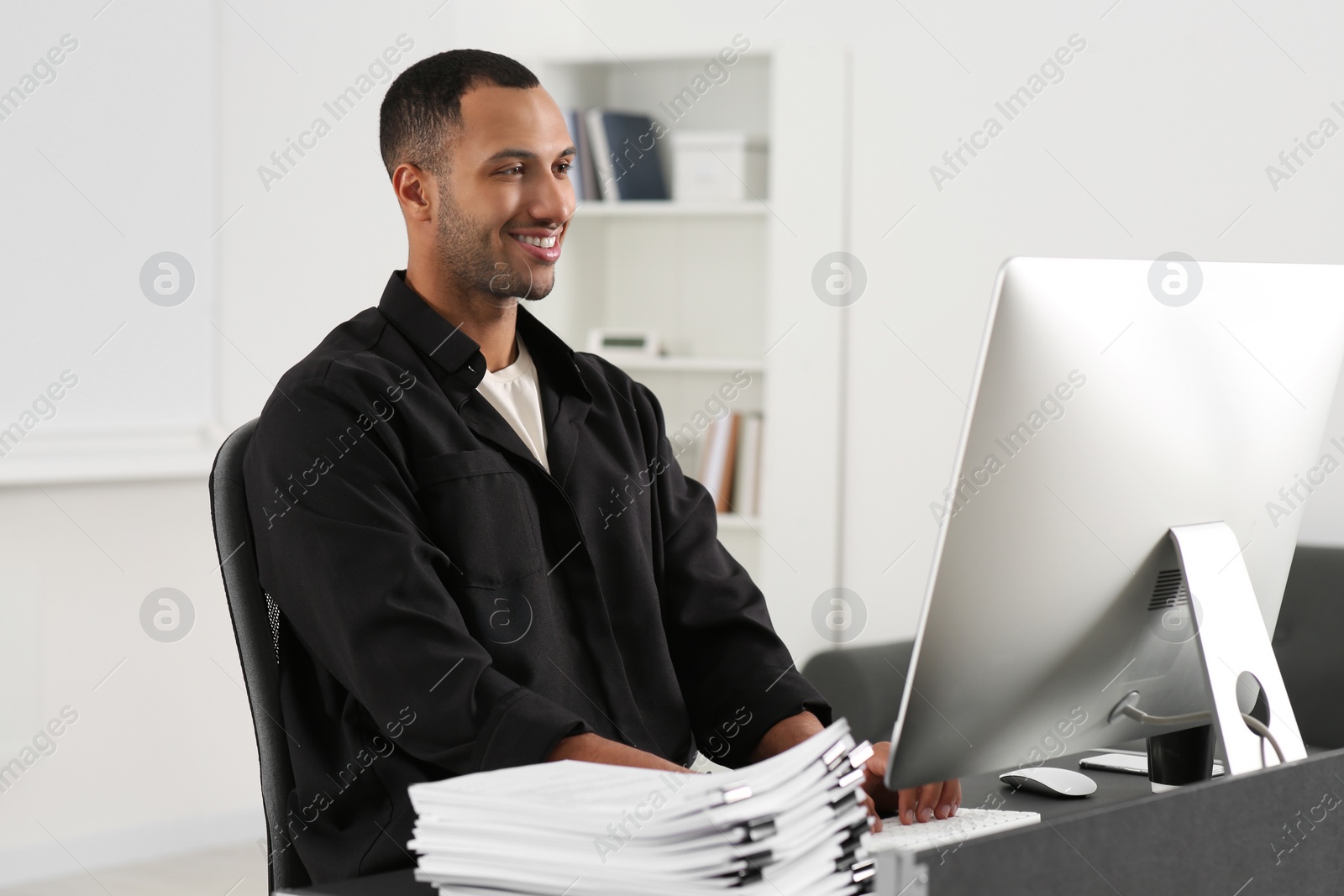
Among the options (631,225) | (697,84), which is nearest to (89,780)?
(631,225)

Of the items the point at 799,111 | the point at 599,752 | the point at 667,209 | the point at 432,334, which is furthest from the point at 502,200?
the point at 667,209

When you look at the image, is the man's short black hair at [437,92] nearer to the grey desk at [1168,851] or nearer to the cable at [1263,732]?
the grey desk at [1168,851]

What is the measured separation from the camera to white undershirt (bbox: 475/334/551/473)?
1.47 m

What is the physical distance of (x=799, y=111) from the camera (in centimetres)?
380

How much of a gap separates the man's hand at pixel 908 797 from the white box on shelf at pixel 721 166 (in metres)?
3.05

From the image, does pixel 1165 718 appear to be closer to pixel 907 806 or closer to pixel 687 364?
pixel 907 806

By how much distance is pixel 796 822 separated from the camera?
0.76 meters

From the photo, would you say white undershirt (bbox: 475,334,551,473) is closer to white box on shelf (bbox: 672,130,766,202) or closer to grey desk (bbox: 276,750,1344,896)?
grey desk (bbox: 276,750,1344,896)

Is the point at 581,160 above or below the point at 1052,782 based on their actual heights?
above

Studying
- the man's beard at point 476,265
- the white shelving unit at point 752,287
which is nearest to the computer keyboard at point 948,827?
the man's beard at point 476,265

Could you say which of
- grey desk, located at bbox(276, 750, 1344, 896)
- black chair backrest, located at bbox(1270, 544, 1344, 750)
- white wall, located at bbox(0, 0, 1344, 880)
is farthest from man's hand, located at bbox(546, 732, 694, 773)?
white wall, located at bbox(0, 0, 1344, 880)

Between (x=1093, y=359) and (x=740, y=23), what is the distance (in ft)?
10.7

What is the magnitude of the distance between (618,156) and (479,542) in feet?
9.71

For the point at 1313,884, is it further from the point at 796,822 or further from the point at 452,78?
the point at 452,78
